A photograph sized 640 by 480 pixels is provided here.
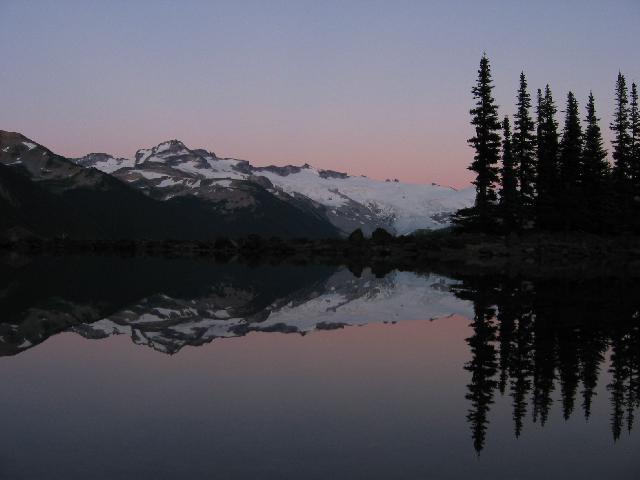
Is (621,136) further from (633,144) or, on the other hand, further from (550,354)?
(550,354)

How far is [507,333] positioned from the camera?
2069 cm

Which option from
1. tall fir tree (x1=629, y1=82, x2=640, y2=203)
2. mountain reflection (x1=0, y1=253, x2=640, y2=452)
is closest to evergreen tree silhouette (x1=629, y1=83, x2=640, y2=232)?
tall fir tree (x1=629, y1=82, x2=640, y2=203)

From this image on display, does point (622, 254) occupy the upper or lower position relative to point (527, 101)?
lower

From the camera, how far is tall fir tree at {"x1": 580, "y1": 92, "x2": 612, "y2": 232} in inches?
3469

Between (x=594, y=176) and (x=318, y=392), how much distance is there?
88.8 m

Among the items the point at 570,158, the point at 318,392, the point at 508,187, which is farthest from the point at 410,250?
the point at 318,392

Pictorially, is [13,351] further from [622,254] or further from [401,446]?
[622,254]

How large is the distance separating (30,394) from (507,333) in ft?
42.9

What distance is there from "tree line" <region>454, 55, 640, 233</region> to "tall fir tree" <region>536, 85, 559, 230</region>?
118mm

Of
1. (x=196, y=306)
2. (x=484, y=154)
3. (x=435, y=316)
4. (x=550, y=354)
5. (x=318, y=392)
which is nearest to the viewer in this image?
(x=318, y=392)

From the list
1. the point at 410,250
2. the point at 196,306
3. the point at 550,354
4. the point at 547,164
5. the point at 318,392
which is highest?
the point at 547,164

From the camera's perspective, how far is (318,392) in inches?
535

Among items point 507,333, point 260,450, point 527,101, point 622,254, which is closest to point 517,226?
point 622,254

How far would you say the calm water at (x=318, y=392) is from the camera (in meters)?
9.66
